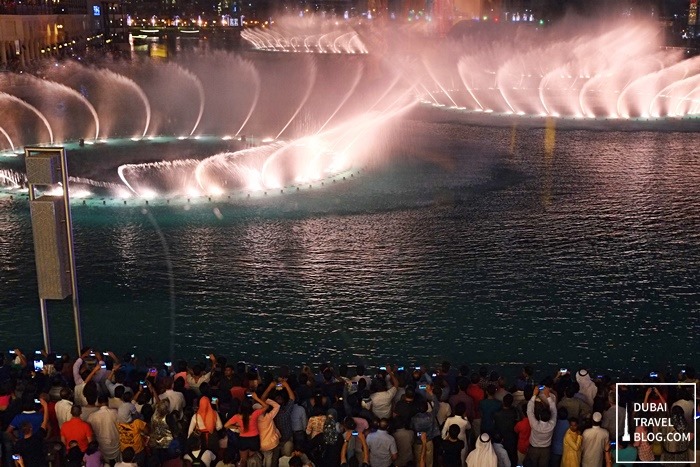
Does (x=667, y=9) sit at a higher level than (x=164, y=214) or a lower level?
higher

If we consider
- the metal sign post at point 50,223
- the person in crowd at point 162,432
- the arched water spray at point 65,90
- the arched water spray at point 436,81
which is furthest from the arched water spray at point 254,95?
the person in crowd at point 162,432

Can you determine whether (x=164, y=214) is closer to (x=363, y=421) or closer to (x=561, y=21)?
(x=363, y=421)

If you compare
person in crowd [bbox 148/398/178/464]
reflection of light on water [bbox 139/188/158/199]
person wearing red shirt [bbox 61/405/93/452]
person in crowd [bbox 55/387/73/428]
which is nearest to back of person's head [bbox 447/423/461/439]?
person in crowd [bbox 148/398/178/464]

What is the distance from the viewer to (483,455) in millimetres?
9008

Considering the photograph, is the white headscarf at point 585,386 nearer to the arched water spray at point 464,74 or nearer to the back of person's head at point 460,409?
the back of person's head at point 460,409

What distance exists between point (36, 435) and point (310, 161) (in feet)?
73.1

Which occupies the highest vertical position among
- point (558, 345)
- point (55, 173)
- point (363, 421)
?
point (55, 173)

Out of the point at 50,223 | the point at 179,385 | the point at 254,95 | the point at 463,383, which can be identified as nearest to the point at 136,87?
the point at 254,95

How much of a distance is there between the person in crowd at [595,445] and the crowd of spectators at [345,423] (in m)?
0.01

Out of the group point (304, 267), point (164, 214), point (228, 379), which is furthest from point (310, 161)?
point (228, 379)

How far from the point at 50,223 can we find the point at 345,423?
6.01 m

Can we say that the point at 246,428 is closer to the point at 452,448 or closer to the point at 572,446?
the point at 452,448

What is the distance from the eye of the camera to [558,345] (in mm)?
16047

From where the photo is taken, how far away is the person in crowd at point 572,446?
939 cm
